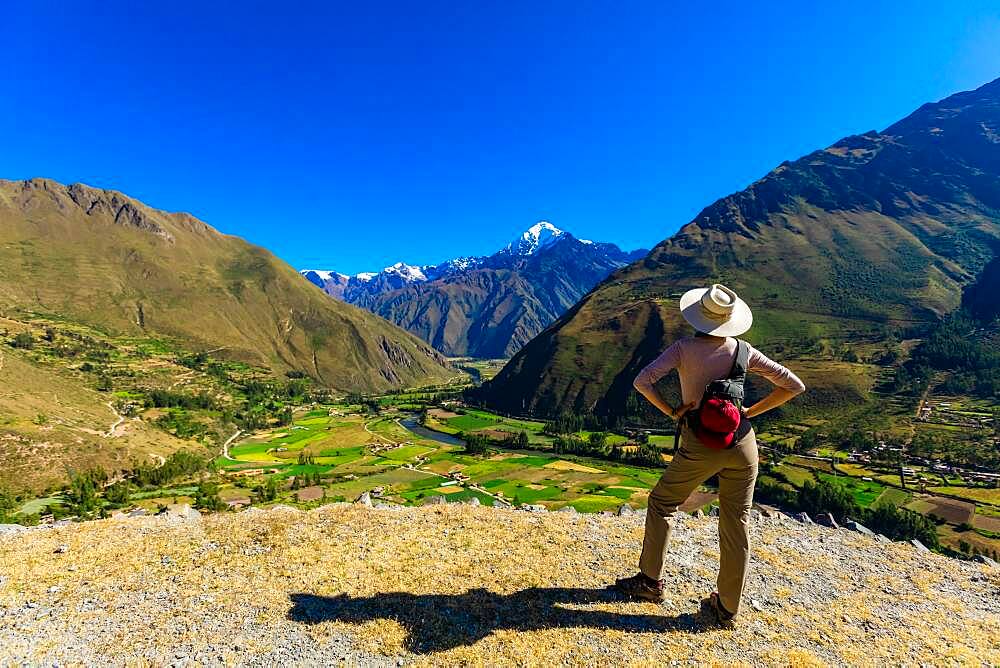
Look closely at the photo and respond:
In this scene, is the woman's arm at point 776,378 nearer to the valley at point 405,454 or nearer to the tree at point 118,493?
the valley at point 405,454

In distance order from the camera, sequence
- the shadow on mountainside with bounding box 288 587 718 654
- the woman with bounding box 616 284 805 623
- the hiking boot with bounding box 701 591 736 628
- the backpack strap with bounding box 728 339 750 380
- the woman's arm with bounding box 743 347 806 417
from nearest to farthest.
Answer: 1. the backpack strap with bounding box 728 339 750 380
2. the woman with bounding box 616 284 805 623
3. the woman's arm with bounding box 743 347 806 417
4. the shadow on mountainside with bounding box 288 587 718 654
5. the hiking boot with bounding box 701 591 736 628

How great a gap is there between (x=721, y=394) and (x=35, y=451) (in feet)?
309

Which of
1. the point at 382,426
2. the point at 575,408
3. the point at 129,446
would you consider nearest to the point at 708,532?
the point at 129,446

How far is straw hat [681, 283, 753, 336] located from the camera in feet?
21.0

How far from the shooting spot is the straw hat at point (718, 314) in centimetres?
641

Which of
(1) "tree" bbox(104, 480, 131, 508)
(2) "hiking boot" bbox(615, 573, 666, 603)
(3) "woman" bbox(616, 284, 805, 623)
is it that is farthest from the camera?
(1) "tree" bbox(104, 480, 131, 508)

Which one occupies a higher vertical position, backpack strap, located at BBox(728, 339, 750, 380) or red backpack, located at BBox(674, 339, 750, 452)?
backpack strap, located at BBox(728, 339, 750, 380)

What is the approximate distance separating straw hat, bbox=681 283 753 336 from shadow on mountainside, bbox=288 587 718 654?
4900 millimetres

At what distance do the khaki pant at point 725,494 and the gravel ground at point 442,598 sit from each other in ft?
A: 4.04

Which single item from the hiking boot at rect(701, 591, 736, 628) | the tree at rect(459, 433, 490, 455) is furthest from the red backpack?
the tree at rect(459, 433, 490, 455)

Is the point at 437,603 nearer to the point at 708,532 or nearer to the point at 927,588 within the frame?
the point at 708,532

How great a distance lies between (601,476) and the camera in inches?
3376

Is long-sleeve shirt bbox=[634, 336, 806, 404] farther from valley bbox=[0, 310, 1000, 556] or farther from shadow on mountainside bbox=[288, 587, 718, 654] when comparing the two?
valley bbox=[0, 310, 1000, 556]

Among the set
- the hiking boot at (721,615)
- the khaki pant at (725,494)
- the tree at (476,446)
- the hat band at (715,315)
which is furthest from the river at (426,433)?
the hat band at (715,315)
